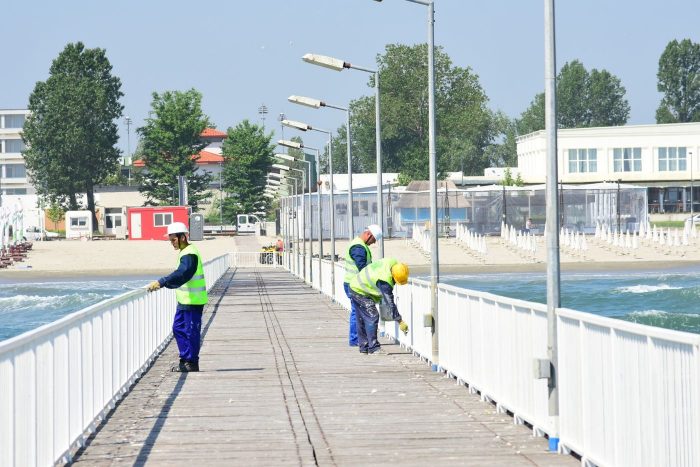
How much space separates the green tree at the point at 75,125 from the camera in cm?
13225

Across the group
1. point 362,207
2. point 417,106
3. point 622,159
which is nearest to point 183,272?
point 362,207

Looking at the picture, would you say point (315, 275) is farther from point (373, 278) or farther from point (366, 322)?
point (373, 278)

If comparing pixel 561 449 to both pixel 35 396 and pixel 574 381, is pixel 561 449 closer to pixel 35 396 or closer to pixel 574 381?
pixel 574 381

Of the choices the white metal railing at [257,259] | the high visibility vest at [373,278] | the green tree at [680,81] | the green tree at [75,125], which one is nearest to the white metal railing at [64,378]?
the high visibility vest at [373,278]

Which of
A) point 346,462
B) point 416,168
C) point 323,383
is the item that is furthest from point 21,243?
point 346,462

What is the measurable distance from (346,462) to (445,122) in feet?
451

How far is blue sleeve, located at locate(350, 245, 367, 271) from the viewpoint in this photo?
22125 millimetres

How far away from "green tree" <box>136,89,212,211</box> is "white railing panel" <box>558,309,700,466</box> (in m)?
124

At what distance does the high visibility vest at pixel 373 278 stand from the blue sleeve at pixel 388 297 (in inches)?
2.3

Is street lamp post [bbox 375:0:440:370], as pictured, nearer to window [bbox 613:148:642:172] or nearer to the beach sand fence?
the beach sand fence

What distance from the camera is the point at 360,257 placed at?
72.7 feet

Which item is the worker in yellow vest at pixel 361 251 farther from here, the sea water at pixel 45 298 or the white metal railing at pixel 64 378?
the sea water at pixel 45 298

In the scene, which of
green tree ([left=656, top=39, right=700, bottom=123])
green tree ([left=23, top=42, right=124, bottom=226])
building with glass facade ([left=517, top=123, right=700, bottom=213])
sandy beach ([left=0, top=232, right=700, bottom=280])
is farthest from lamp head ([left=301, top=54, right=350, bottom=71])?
green tree ([left=656, top=39, right=700, bottom=123])

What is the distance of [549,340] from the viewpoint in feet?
39.8
